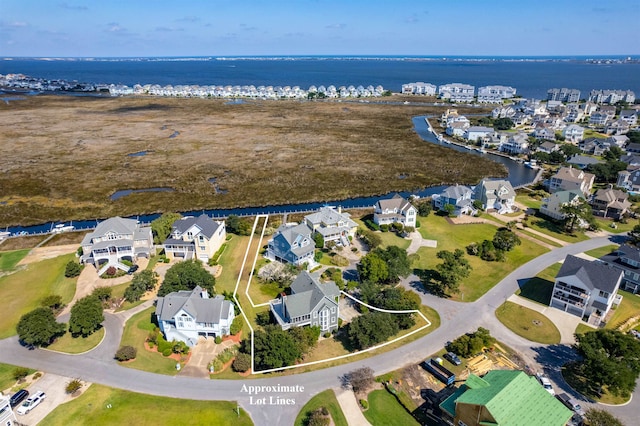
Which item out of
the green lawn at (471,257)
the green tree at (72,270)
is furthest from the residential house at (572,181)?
the green tree at (72,270)

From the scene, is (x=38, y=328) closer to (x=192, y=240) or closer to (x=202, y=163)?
(x=192, y=240)

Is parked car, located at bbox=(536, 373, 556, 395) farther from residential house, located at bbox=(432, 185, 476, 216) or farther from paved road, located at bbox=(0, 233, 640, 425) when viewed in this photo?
residential house, located at bbox=(432, 185, 476, 216)

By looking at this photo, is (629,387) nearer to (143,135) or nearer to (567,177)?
(567,177)

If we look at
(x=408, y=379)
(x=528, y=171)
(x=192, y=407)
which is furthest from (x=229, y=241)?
(x=528, y=171)

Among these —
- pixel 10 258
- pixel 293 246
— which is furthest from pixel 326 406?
pixel 10 258

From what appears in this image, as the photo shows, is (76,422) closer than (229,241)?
→ Yes

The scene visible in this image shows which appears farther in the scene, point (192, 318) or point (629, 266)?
point (629, 266)

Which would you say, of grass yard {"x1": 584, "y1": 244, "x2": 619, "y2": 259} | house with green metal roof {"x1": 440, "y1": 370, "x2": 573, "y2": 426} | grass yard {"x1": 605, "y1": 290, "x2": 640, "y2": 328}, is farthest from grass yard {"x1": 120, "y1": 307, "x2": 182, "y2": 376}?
grass yard {"x1": 584, "y1": 244, "x2": 619, "y2": 259}

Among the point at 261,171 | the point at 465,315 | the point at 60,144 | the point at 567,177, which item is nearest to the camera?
the point at 465,315
